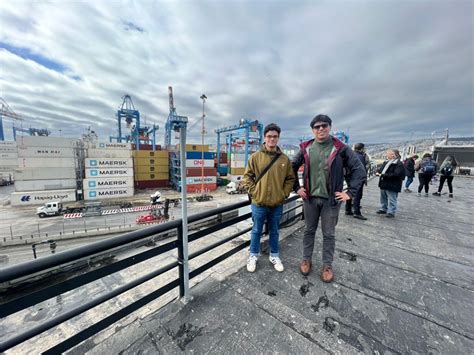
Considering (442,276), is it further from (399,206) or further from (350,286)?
(399,206)

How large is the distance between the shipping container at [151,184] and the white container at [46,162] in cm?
800

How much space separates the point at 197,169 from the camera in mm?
26891

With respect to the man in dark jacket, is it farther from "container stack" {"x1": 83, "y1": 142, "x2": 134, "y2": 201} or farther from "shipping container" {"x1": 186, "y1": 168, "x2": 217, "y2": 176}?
"container stack" {"x1": 83, "y1": 142, "x2": 134, "y2": 201}

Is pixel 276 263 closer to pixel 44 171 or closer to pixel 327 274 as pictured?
pixel 327 274

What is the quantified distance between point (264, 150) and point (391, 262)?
2.24m

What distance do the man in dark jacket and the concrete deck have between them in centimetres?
38

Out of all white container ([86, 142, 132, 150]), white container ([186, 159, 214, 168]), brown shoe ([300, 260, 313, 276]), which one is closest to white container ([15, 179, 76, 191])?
white container ([86, 142, 132, 150])

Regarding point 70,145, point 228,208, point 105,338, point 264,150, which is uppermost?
point 70,145

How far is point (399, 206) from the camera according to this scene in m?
5.14

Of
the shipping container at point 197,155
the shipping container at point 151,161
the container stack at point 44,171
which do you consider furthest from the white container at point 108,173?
the shipping container at point 197,155

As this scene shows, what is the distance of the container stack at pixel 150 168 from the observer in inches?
1082

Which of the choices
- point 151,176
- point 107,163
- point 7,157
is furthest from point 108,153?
point 7,157

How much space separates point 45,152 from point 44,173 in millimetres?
2366

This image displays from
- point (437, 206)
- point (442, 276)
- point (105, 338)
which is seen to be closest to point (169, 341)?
point (105, 338)
